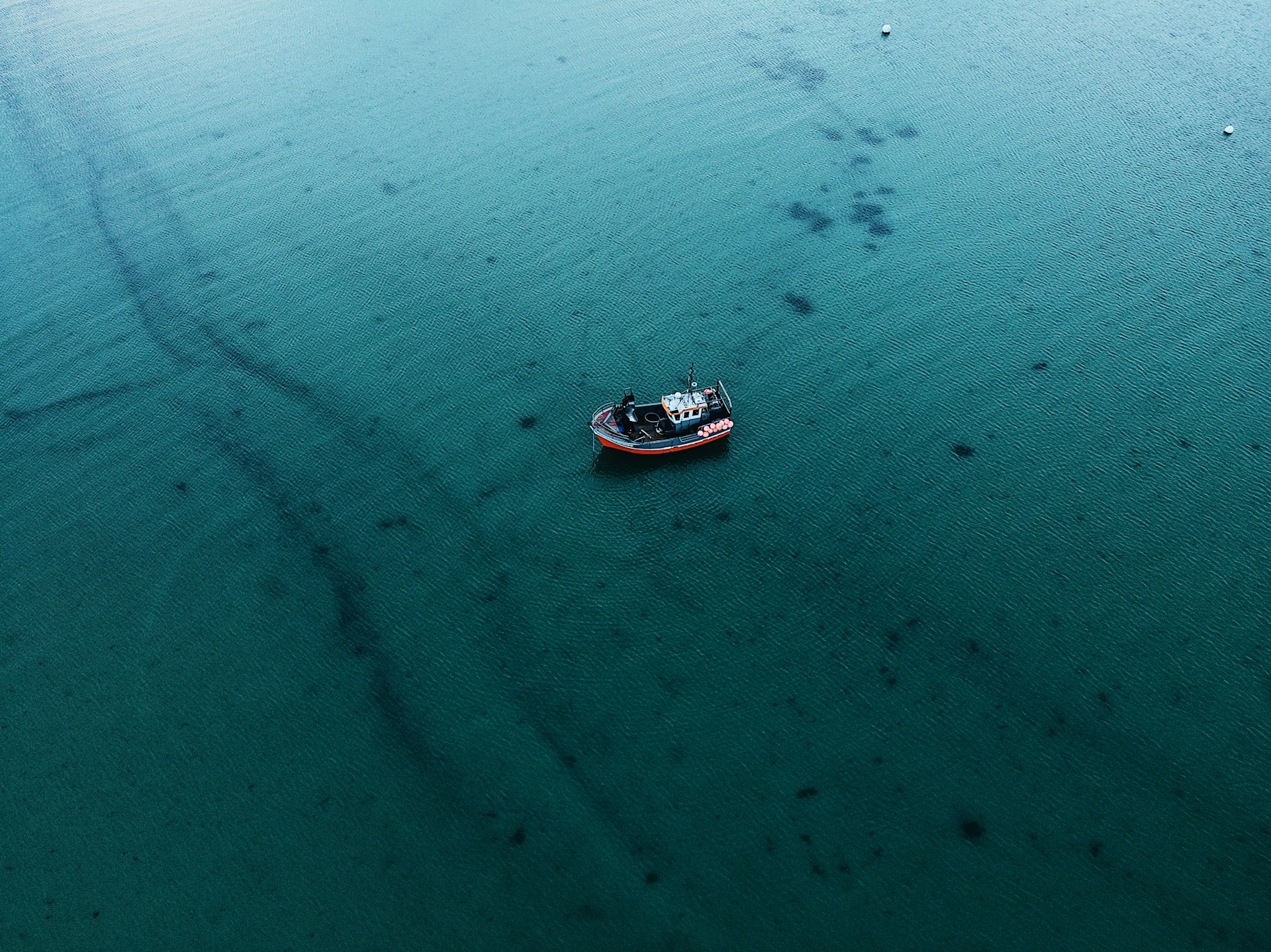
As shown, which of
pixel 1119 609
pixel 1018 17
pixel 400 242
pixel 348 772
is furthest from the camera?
pixel 1018 17

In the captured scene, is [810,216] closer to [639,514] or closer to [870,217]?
[870,217]

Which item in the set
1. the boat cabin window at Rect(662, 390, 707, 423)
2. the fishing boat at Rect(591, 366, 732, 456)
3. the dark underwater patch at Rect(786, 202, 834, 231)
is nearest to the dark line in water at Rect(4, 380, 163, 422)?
the fishing boat at Rect(591, 366, 732, 456)

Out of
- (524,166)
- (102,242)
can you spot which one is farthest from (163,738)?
(524,166)

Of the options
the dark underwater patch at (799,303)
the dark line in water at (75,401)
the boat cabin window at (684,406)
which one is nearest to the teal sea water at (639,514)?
the dark underwater patch at (799,303)

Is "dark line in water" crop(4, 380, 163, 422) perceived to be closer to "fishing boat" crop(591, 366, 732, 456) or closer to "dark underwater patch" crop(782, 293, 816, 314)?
"fishing boat" crop(591, 366, 732, 456)

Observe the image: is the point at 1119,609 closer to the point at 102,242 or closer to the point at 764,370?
the point at 764,370

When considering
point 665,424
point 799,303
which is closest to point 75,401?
A: point 665,424
